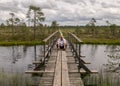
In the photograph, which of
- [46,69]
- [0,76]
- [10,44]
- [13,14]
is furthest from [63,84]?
[13,14]

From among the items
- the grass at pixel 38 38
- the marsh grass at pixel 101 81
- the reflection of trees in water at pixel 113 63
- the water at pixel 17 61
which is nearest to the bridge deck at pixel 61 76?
the marsh grass at pixel 101 81

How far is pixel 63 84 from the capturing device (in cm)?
1124

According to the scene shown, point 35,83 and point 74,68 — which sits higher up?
point 74,68

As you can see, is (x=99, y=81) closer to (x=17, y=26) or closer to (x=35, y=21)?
(x=35, y=21)

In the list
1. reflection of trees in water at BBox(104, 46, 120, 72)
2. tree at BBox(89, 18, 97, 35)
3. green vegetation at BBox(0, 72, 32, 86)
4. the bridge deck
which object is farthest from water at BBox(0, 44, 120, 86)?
tree at BBox(89, 18, 97, 35)

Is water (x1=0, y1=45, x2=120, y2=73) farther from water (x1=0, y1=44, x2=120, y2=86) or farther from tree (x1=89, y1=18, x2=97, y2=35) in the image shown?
tree (x1=89, y1=18, x2=97, y2=35)

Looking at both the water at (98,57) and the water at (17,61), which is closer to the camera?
the water at (17,61)

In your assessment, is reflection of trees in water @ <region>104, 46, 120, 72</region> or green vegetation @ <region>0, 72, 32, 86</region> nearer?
green vegetation @ <region>0, 72, 32, 86</region>

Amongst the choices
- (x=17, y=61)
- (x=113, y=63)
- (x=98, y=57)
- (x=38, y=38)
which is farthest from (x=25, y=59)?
(x=38, y=38)

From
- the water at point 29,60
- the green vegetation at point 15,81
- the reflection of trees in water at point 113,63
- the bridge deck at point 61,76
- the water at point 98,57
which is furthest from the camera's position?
the water at point 98,57

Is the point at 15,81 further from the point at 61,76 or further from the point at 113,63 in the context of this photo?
the point at 113,63

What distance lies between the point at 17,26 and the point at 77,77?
7843cm

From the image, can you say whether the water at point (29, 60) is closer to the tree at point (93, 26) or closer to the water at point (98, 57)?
the water at point (98, 57)

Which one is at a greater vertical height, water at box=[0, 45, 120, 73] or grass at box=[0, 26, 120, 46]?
water at box=[0, 45, 120, 73]
